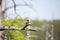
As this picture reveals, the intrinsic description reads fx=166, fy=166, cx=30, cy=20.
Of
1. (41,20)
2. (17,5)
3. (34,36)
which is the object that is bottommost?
(34,36)

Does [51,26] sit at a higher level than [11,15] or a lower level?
lower

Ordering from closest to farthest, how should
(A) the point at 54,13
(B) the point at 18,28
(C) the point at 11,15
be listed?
(B) the point at 18,28, (C) the point at 11,15, (A) the point at 54,13

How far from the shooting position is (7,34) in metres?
1.89

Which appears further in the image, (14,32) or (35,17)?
(35,17)

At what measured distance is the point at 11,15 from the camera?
1.97 metres

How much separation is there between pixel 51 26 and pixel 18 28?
449mm

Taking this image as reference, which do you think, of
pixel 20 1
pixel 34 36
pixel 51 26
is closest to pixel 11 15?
pixel 20 1

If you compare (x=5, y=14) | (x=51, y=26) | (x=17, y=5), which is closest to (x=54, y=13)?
(x=51, y=26)

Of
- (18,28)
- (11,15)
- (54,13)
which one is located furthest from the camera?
(54,13)

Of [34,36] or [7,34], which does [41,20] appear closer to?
[34,36]

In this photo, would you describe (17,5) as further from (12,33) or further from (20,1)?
(12,33)

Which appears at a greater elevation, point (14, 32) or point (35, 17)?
point (35, 17)

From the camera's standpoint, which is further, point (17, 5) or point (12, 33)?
point (17, 5)

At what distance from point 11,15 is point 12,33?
0.22m
